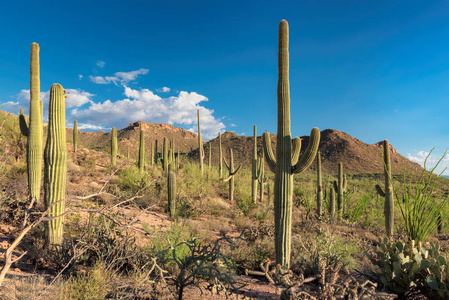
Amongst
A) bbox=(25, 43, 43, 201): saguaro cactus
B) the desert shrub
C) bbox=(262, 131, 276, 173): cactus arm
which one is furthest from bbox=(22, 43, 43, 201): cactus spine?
the desert shrub

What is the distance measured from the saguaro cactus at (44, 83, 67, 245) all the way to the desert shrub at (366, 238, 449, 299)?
6.20 meters

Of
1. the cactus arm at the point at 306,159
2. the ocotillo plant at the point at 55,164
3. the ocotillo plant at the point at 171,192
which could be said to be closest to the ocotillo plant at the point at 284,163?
the cactus arm at the point at 306,159

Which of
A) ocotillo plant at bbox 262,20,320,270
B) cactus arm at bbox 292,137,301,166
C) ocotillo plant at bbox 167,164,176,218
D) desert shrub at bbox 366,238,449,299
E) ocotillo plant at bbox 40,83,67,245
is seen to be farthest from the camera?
ocotillo plant at bbox 167,164,176,218

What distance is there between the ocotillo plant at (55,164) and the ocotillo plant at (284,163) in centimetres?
448

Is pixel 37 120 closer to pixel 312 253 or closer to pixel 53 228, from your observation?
pixel 53 228

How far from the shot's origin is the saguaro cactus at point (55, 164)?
543 centimetres

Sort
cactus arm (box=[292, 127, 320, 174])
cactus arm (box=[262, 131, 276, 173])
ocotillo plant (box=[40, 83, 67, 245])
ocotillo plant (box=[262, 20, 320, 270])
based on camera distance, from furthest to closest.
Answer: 1. cactus arm (box=[262, 131, 276, 173])
2. ocotillo plant (box=[40, 83, 67, 245])
3. cactus arm (box=[292, 127, 320, 174])
4. ocotillo plant (box=[262, 20, 320, 270])

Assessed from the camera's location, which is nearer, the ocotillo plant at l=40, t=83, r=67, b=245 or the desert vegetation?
the desert vegetation

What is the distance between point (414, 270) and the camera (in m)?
4.01

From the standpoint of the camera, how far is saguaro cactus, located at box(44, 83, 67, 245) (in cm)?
543

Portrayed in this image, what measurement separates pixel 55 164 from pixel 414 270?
6886 mm

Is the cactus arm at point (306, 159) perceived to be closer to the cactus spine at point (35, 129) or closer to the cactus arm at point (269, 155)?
the cactus arm at point (269, 155)

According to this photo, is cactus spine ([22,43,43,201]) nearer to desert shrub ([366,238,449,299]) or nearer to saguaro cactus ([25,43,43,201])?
saguaro cactus ([25,43,43,201])

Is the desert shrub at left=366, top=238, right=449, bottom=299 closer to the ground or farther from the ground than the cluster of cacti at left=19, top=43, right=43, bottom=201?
closer to the ground
